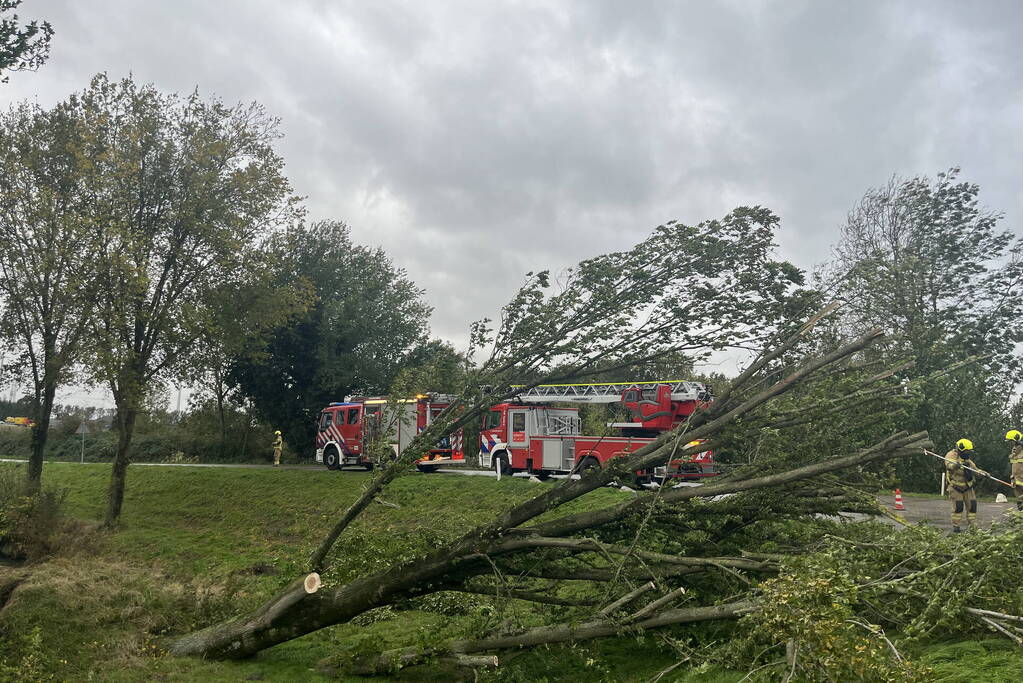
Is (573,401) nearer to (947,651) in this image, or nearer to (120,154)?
(120,154)

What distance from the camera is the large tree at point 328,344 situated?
28531 mm

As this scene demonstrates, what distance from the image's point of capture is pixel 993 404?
2014cm

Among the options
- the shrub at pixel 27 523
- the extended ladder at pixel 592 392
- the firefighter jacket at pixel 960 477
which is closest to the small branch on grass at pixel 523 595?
the firefighter jacket at pixel 960 477

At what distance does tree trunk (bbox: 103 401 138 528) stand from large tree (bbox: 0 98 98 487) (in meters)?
1.57

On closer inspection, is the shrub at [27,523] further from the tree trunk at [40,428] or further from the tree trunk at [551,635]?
the tree trunk at [551,635]

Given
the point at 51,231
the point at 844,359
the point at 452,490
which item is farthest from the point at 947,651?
the point at 51,231

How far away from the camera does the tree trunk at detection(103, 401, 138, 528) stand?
17.0 m

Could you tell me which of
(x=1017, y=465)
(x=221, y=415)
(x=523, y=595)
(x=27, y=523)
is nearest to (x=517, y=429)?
(x=1017, y=465)

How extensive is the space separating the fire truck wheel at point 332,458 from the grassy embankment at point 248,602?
13.1ft

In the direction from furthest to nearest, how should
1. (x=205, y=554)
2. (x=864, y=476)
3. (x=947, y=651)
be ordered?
(x=205, y=554) → (x=864, y=476) → (x=947, y=651)

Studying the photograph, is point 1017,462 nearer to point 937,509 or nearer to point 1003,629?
point 937,509

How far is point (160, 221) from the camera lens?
1711 cm

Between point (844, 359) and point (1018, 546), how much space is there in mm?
2394

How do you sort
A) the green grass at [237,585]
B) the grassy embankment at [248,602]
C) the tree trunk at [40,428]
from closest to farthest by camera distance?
the grassy embankment at [248,602] → the green grass at [237,585] → the tree trunk at [40,428]
